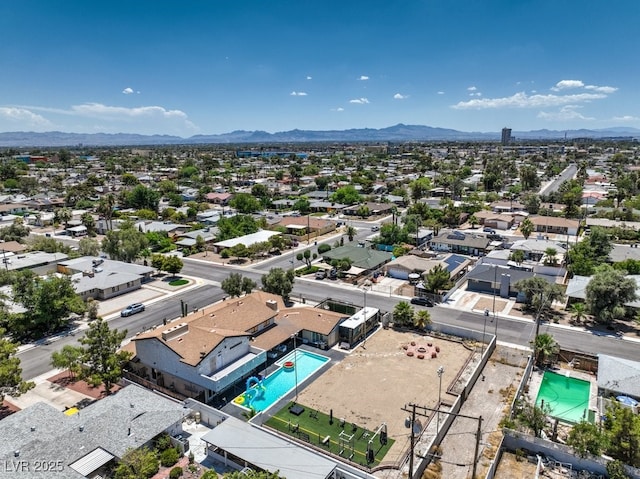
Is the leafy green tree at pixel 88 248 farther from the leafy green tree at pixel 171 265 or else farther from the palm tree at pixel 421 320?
the palm tree at pixel 421 320

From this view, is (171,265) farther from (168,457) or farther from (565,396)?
(565,396)

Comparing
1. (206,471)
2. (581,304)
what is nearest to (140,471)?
(206,471)

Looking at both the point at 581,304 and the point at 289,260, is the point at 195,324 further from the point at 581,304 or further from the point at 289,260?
the point at 581,304

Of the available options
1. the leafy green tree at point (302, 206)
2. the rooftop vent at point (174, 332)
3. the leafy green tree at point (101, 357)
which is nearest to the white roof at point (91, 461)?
the leafy green tree at point (101, 357)

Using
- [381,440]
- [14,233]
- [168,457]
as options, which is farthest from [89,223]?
[381,440]

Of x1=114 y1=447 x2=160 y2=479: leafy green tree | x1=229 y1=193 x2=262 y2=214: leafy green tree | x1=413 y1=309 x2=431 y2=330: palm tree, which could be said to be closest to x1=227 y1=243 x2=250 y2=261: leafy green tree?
x1=413 y1=309 x2=431 y2=330: palm tree
